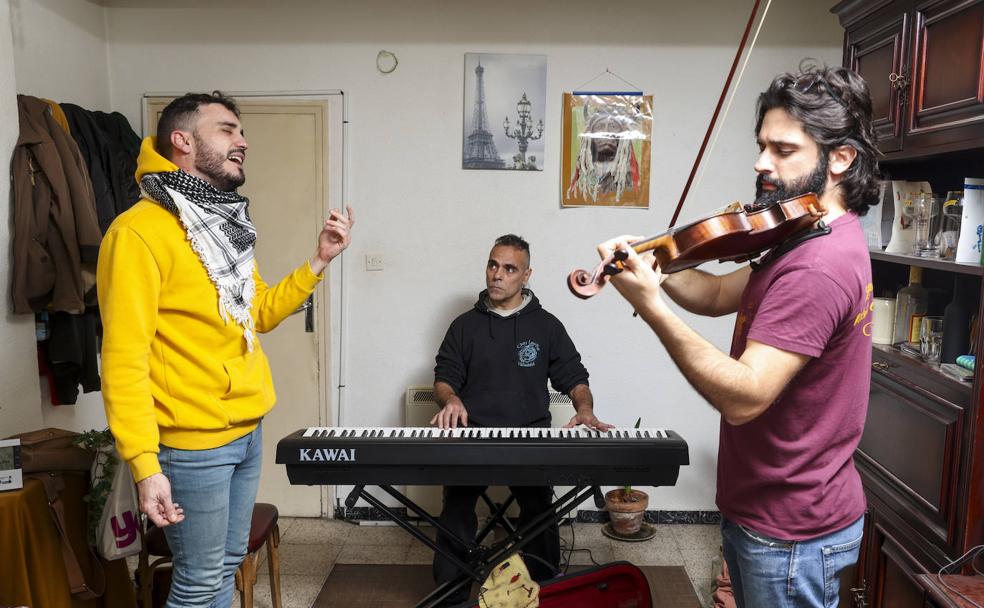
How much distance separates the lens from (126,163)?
2.94 m

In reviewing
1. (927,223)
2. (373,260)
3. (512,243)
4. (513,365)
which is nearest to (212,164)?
(512,243)

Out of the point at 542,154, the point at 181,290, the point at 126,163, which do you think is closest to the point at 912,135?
the point at 542,154

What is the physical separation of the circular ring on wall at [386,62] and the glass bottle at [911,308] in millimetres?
2149

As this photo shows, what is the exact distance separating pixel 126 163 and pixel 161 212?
1539 mm

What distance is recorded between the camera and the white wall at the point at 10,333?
222cm

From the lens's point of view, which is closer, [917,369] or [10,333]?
[917,369]

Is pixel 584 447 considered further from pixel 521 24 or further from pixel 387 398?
pixel 521 24

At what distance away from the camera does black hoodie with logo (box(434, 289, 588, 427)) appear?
2668 millimetres

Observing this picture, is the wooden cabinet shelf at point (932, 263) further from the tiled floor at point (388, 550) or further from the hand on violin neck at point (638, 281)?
the tiled floor at point (388, 550)

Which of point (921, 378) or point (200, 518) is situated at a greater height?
point (921, 378)

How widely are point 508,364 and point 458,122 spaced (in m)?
1.13

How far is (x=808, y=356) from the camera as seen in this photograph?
3.79ft

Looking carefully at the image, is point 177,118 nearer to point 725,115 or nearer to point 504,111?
point 504,111

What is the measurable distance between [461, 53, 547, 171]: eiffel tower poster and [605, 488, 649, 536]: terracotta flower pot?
4.84 ft
